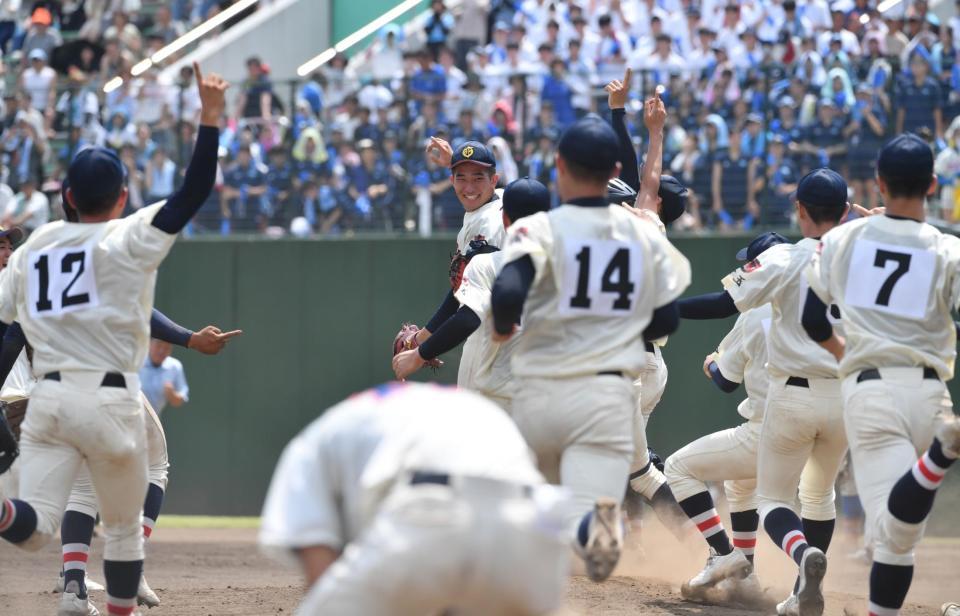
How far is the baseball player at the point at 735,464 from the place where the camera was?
316 inches

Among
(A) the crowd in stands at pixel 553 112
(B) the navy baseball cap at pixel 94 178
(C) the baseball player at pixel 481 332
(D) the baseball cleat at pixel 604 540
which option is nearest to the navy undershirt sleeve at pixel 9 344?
(B) the navy baseball cap at pixel 94 178

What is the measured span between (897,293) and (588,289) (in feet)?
4.55

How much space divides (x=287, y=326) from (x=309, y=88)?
309cm

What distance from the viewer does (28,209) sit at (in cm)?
1590

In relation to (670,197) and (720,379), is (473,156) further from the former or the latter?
(720,379)

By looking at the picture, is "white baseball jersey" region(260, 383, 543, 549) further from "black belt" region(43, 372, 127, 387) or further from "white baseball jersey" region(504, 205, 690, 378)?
"black belt" region(43, 372, 127, 387)

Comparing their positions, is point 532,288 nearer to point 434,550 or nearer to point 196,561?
point 434,550

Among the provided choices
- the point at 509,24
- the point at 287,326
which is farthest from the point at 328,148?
the point at 509,24

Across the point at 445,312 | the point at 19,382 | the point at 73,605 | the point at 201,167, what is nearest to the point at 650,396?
the point at 445,312

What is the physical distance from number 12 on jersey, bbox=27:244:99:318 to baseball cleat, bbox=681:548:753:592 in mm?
4055

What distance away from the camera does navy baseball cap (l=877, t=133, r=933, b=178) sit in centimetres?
579

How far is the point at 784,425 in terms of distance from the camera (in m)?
7.12

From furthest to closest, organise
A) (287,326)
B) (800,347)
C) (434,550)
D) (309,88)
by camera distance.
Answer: (309,88), (287,326), (800,347), (434,550)

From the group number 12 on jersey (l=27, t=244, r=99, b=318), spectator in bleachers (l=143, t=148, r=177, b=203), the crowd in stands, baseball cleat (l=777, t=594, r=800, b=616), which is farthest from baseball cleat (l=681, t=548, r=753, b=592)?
spectator in bleachers (l=143, t=148, r=177, b=203)
